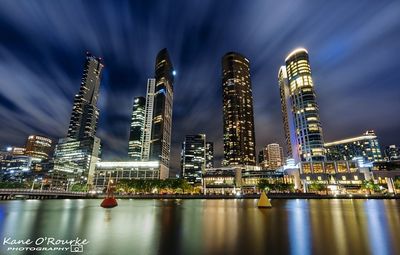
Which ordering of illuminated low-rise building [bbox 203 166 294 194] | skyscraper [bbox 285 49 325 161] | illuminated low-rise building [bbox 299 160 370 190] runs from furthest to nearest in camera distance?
illuminated low-rise building [bbox 203 166 294 194]
skyscraper [bbox 285 49 325 161]
illuminated low-rise building [bbox 299 160 370 190]

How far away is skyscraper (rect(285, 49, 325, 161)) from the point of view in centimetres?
16950

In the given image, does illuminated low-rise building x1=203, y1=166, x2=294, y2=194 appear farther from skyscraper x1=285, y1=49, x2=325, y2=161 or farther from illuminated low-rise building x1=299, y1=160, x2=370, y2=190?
skyscraper x1=285, y1=49, x2=325, y2=161

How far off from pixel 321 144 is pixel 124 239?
179 m

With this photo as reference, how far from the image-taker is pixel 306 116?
17962 centimetres

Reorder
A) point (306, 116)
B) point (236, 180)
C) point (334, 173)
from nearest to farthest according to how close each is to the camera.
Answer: point (334, 173) → point (306, 116) → point (236, 180)

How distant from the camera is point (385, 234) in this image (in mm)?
21375

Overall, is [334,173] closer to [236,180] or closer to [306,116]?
[306,116]

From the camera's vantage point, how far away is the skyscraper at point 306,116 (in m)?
170

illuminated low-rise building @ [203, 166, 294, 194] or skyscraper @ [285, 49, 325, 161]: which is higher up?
skyscraper @ [285, 49, 325, 161]

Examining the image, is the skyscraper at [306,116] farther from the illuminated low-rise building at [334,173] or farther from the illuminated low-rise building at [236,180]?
the illuminated low-rise building at [236,180]

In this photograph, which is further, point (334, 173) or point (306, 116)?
point (306, 116)

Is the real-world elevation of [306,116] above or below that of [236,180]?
above

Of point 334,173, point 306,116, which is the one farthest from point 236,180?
point 306,116

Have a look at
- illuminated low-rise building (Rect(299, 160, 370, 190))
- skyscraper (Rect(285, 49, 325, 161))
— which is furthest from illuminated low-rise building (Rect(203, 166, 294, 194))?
skyscraper (Rect(285, 49, 325, 161))
